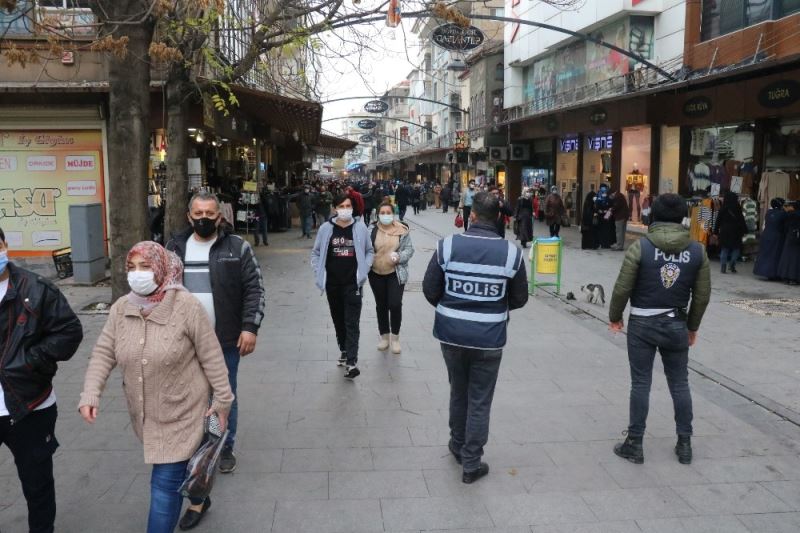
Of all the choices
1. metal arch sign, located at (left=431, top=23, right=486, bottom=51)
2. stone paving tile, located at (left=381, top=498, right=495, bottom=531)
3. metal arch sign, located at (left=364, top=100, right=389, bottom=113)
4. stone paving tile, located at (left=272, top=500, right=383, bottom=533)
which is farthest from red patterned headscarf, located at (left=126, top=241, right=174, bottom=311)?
metal arch sign, located at (left=364, top=100, right=389, bottom=113)

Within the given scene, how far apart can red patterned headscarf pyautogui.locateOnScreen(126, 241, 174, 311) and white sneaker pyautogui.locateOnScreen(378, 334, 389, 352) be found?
14.9ft

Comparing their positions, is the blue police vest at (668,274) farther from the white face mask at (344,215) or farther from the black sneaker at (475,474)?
the white face mask at (344,215)

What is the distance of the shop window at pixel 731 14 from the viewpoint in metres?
14.2

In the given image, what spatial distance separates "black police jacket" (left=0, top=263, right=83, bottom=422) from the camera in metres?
3.25

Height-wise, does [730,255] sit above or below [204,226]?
below

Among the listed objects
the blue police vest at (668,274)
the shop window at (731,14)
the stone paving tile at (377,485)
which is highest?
the shop window at (731,14)

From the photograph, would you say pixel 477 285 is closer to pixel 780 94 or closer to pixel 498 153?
pixel 780 94

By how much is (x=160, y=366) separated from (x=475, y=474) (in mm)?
2185

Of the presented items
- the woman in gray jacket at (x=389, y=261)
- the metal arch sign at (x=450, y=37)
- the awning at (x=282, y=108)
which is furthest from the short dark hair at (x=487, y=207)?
the metal arch sign at (x=450, y=37)

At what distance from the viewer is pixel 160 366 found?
320 cm

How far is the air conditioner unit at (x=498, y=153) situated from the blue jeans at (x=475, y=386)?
27066mm

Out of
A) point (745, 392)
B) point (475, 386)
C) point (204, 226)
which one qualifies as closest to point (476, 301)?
point (475, 386)

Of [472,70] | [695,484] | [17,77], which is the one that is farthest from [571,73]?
[695,484]

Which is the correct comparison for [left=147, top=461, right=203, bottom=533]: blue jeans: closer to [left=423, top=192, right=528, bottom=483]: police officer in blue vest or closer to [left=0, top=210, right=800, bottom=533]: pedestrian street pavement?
[left=0, top=210, right=800, bottom=533]: pedestrian street pavement
